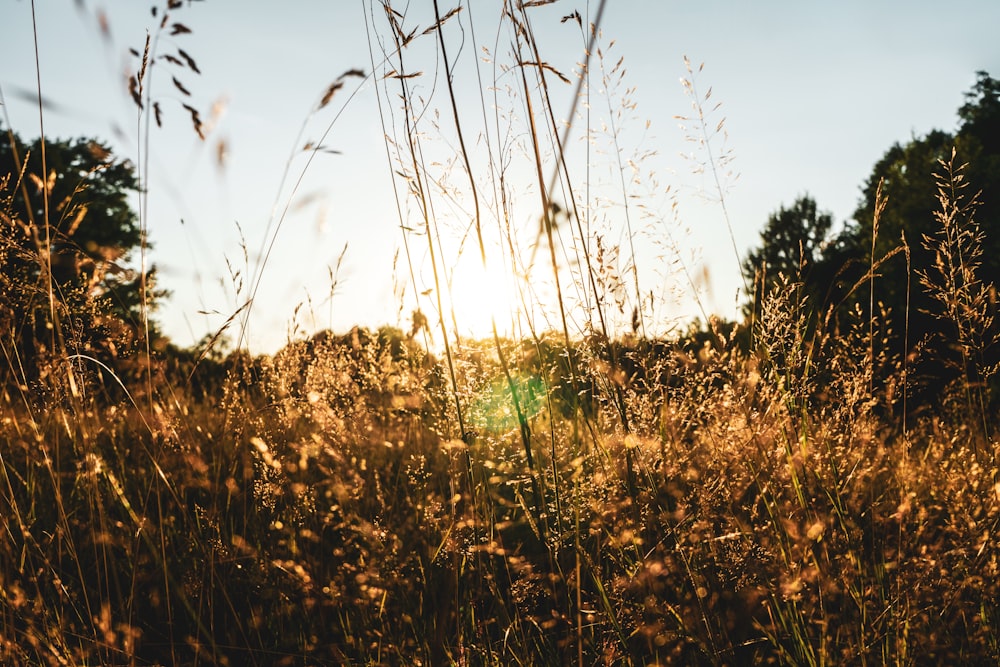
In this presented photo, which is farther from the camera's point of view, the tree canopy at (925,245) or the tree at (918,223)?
the tree at (918,223)

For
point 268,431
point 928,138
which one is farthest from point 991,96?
point 268,431

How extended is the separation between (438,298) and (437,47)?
532mm

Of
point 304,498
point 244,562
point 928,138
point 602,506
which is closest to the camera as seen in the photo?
point 602,506

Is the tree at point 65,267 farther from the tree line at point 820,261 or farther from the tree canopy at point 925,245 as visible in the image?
the tree canopy at point 925,245

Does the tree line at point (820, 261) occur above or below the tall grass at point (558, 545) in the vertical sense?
above

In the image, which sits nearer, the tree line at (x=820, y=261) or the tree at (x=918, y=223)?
the tree line at (x=820, y=261)

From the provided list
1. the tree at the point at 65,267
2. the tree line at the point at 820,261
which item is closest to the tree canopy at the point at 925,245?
the tree line at the point at 820,261

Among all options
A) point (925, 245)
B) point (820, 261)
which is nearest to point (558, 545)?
point (925, 245)

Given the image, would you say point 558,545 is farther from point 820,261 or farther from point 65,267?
point 820,261

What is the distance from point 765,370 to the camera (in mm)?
1798

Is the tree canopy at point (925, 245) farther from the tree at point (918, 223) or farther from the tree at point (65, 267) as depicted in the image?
the tree at point (65, 267)

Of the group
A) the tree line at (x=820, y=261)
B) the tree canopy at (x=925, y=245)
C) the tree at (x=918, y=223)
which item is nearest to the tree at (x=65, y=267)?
the tree line at (x=820, y=261)

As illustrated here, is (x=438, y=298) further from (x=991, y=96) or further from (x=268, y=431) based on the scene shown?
(x=991, y=96)

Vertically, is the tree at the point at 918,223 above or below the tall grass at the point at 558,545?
above
